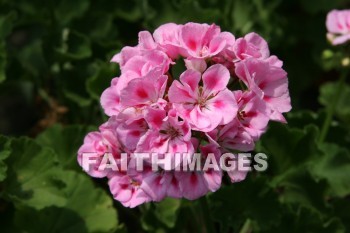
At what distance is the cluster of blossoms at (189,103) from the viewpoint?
1.83m

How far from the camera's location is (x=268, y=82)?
6.51 ft

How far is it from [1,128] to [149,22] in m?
1.20

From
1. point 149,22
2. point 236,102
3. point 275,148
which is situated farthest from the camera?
point 149,22

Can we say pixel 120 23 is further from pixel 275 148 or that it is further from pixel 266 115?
pixel 266 115

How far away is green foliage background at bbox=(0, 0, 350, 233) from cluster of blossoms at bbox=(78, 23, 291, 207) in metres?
0.42

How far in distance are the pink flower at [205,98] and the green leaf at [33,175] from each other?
2.74 ft

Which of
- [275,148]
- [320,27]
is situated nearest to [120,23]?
[320,27]

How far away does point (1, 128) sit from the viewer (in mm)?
3908

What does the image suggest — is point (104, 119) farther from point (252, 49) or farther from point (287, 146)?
point (252, 49)

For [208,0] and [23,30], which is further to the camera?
[23,30]

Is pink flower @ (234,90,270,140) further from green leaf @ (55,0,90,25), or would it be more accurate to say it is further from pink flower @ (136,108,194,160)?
green leaf @ (55,0,90,25)

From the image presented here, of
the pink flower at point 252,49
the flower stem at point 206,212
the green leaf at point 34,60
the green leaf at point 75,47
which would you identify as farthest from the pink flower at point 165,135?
the green leaf at point 34,60

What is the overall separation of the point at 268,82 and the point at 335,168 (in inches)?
40.0

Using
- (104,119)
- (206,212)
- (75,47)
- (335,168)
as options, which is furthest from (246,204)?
(75,47)
